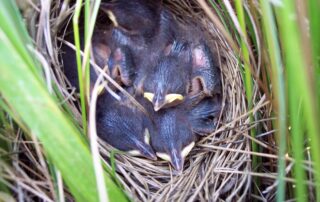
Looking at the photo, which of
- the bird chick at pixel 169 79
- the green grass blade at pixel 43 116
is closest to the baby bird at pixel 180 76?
the bird chick at pixel 169 79

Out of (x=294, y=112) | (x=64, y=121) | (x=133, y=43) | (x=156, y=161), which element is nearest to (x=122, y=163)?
(x=156, y=161)

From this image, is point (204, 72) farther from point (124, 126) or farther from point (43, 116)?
point (43, 116)

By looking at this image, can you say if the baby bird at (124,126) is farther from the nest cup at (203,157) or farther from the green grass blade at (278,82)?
the green grass blade at (278,82)

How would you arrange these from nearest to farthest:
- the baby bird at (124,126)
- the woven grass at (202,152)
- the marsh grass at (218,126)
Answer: the marsh grass at (218,126), the woven grass at (202,152), the baby bird at (124,126)

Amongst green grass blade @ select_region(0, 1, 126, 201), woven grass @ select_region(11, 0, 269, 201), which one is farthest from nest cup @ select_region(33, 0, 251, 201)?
green grass blade @ select_region(0, 1, 126, 201)

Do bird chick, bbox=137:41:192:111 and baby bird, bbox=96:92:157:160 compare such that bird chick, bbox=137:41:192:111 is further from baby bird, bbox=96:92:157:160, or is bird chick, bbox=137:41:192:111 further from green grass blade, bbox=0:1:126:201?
green grass blade, bbox=0:1:126:201

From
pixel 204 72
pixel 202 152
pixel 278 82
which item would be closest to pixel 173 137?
pixel 202 152

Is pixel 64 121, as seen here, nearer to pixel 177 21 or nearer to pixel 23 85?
pixel 23 85
